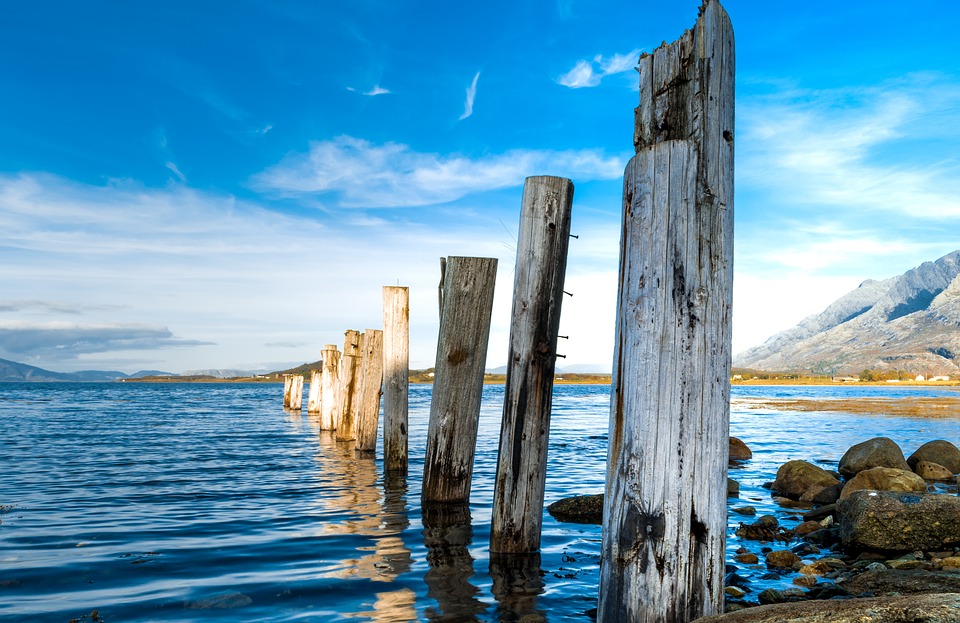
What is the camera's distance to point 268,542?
761 cm

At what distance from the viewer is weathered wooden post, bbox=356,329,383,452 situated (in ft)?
47.1

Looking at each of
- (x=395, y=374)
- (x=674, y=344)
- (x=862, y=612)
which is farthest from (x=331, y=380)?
(x=862, y=612)

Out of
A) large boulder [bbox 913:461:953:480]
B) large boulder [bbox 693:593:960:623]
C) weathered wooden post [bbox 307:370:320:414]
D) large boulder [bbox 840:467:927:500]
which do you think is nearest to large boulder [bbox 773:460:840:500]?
large boulder [bbox 840:467:927:500]

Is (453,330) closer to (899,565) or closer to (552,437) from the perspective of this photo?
(899,565)

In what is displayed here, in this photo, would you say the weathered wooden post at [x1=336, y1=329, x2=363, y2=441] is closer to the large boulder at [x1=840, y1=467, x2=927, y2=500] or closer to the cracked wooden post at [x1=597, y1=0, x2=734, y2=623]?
the large boulder at [x1=840, y1=467, x2=927, y2=500]

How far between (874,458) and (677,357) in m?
10.1

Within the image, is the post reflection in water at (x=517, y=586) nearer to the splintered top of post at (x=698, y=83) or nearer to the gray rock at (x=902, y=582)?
the gray rock at (x=902, y=582)

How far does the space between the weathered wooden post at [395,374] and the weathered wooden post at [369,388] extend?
1878 mm

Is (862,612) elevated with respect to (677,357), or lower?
lower

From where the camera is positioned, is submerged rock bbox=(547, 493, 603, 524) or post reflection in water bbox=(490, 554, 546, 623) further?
submerged rock bbox=(547, 493, 603, 524)

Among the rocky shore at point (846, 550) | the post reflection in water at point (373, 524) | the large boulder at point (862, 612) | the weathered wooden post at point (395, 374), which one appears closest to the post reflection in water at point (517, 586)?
the post reflection in water at point (373, 524)

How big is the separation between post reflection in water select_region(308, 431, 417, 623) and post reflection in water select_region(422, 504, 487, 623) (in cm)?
24

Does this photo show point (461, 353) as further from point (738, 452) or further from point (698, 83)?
point (738, 452)

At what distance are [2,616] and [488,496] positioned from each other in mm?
6588
